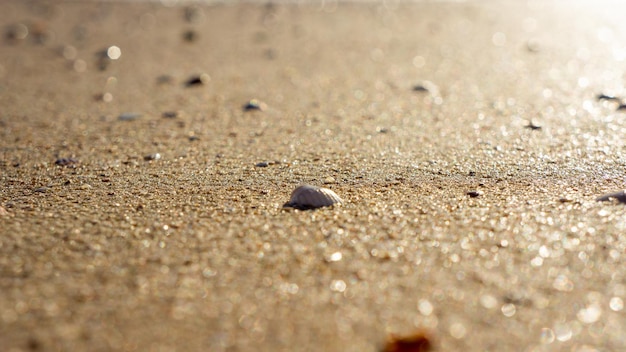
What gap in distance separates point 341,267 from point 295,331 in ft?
0.95

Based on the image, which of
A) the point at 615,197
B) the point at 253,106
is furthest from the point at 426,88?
the point at 615,197

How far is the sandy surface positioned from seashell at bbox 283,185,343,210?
60mm

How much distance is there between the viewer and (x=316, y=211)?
1881 mm

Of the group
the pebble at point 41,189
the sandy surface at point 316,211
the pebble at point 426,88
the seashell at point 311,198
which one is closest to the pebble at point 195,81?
the sandy surface at point 316,211

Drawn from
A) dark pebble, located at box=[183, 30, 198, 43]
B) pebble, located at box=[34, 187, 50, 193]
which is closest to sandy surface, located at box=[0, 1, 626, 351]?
pebble, located at box=[34, 187, 50, 193]

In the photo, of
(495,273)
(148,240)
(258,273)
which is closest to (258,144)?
(148,240)

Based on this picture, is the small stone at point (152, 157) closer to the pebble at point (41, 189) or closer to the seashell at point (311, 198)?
the pebble at point (41, 189)

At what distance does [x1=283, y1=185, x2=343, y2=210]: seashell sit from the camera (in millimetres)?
1912

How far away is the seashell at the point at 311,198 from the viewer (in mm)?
1912

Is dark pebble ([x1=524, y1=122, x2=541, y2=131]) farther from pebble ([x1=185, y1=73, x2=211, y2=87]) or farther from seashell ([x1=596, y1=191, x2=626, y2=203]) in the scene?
pebble ([x1=185, y1=73, x2=211, y2=87])

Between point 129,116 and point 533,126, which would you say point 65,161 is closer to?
point 129,116

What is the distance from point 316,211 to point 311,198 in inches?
2.0

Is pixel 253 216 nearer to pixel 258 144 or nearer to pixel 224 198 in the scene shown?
pixel 224 198

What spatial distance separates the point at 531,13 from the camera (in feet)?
20.7
